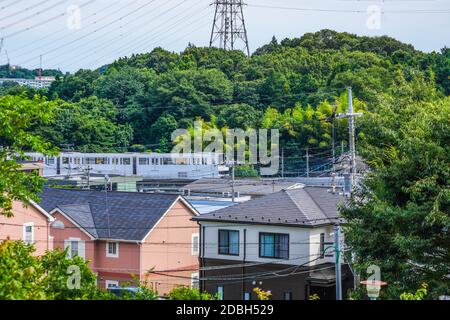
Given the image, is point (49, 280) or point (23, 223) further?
point (23, 223)

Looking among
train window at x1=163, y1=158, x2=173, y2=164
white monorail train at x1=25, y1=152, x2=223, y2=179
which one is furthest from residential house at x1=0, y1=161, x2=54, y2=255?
train window at x1=163, y1=158, x2=173, y2=164

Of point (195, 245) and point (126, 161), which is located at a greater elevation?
point (126, 161)

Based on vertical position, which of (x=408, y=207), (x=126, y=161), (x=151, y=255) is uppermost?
(x=126, y=161)

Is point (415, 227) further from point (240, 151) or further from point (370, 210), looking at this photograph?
point (240, 151)

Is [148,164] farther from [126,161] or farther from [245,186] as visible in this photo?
[245,186]

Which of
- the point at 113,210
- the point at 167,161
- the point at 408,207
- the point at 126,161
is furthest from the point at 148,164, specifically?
the point at 408,207

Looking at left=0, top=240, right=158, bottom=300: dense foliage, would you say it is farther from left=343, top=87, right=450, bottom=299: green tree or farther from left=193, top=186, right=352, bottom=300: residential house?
left=193, top=186, right=352, bottom=300: residential house
